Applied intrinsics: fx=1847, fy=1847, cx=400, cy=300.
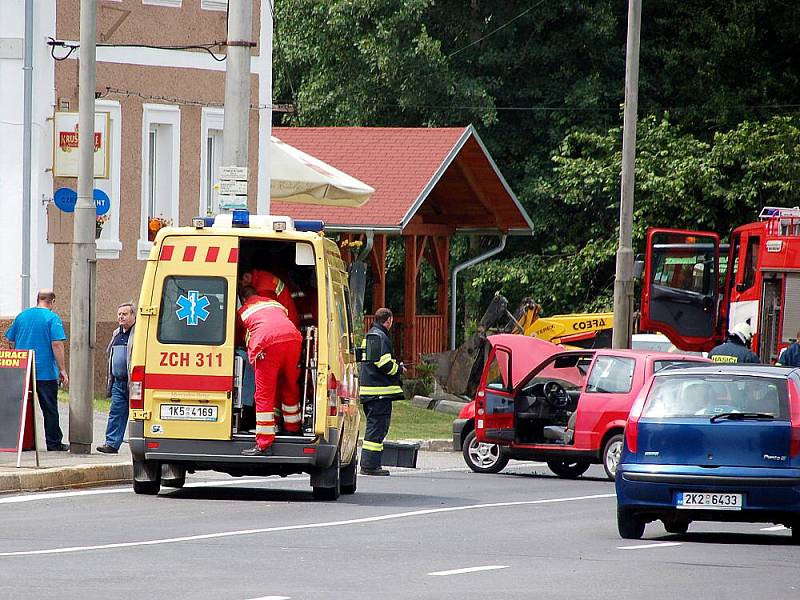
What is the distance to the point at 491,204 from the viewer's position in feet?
123

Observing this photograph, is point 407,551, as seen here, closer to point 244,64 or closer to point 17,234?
point 244,64

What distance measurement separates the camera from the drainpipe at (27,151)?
2634 cm

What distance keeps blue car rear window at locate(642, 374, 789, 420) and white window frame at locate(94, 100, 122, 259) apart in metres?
15.1

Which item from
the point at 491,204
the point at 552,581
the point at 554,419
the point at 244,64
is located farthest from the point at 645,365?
the point at 491,204

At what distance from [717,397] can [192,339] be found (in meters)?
4.77

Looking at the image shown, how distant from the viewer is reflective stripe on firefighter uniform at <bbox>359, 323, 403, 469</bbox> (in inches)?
811

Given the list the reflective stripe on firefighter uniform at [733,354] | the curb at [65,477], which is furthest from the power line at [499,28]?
the curb at [65,477]

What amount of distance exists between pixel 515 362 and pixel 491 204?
1359 centimetres

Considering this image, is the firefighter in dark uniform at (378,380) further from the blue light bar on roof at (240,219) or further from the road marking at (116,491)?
the blue light bar on roof at (240,219)

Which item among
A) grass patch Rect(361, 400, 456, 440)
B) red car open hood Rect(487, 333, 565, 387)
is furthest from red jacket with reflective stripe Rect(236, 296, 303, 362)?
grass patch Rect(361, 400, 456, 440)

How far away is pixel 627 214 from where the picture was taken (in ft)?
97.6

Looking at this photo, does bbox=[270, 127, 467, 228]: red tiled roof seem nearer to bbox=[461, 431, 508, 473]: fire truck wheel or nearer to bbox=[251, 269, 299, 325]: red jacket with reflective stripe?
bbox=[461, 431, 508, 473]: fire truck wheel

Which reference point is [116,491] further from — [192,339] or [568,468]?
[568,468]

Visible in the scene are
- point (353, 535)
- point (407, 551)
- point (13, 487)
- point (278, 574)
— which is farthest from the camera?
point (13, 487)
